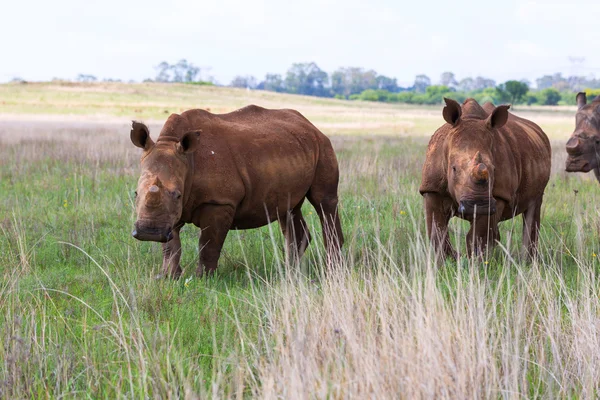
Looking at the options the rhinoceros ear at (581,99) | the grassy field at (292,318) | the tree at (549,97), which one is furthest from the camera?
the tree at (549,97)

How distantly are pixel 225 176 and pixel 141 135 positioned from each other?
0.79 m

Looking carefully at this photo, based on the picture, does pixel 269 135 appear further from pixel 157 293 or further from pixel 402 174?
pixel 402 174

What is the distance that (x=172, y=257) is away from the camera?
6.55m

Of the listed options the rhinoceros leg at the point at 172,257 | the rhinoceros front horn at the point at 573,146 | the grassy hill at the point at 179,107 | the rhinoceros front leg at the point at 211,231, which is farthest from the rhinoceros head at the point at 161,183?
the grassy hill at the point at 179,107

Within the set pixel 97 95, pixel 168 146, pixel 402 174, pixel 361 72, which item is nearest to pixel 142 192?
pixel 168 146

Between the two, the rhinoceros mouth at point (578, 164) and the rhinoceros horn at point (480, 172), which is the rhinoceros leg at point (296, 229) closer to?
the rhinoceros horn at point (480, 172)

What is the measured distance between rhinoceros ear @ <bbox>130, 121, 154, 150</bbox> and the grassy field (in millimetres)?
1012

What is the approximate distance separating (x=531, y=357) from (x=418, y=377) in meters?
1.31

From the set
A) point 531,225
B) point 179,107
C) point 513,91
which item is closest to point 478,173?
point 531,225

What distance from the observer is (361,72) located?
198500 millimetres

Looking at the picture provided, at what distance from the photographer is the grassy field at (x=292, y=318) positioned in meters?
3.61

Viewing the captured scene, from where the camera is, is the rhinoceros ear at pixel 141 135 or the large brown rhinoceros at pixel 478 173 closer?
the rhinoceros ear at pixel 141 135

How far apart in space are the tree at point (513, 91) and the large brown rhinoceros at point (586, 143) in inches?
3751

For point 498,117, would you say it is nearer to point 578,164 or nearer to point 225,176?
point 225,176
